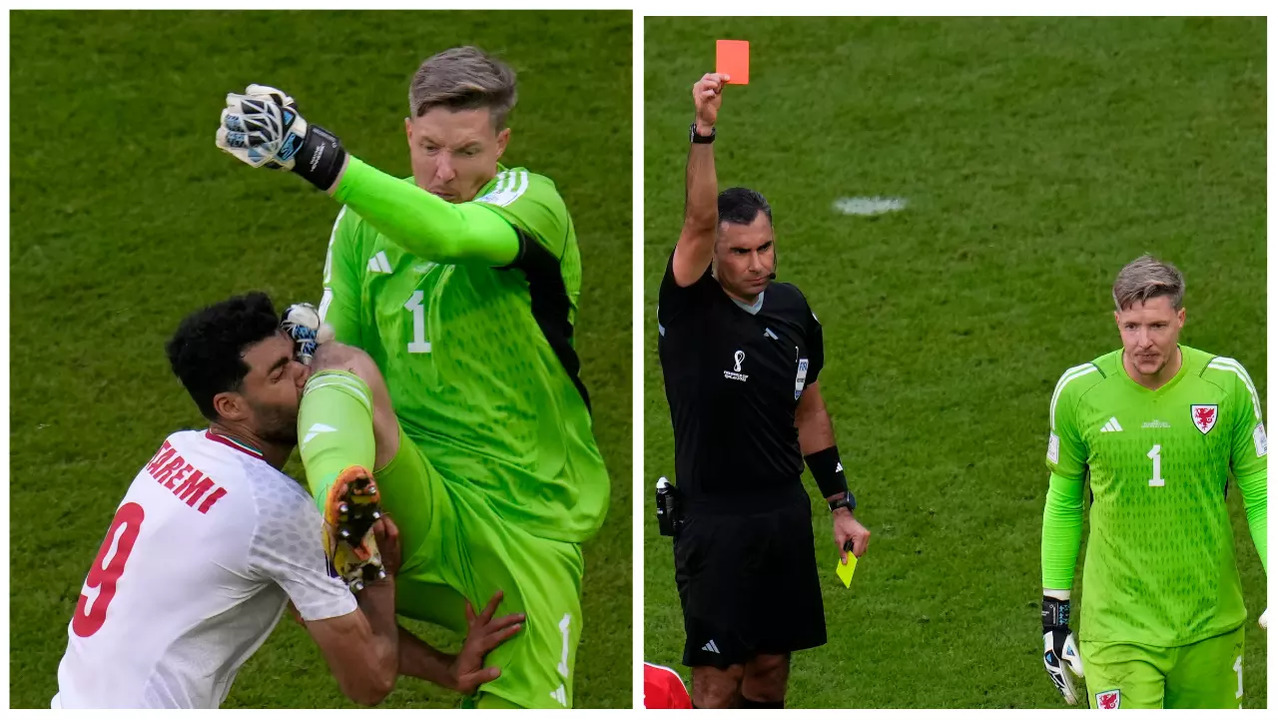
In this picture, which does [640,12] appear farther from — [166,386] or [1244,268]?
[1244,268]

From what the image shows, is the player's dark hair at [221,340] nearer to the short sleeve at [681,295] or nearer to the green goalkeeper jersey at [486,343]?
the green goalkeeper jersey at [486,343]

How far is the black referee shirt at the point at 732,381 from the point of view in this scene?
17.5ft

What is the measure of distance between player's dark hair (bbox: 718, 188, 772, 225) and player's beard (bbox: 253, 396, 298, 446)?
1353 mm

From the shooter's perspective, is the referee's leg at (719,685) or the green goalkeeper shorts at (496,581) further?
the referee's leg at (719,685)

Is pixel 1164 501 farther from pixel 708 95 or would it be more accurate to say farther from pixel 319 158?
pixel 319 158

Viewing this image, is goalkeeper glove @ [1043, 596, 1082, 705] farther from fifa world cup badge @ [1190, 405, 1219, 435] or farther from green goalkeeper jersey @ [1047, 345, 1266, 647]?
fifa world cup badge @ [1190, 405, 1219, 435]

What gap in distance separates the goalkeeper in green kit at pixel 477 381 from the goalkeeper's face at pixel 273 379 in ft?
0.15

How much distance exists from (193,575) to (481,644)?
72cm

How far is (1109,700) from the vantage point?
16.9ft

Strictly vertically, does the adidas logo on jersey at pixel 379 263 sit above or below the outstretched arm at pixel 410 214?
below

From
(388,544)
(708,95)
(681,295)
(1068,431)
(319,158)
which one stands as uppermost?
(708,95)

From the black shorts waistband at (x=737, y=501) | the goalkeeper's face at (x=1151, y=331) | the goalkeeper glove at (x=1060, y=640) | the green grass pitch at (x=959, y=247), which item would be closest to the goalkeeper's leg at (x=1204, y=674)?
the goalkeeper glove at (x=1060, y=640)

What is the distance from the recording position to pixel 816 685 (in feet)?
21.5

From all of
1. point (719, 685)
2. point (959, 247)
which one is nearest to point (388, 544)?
point (719, 685)
